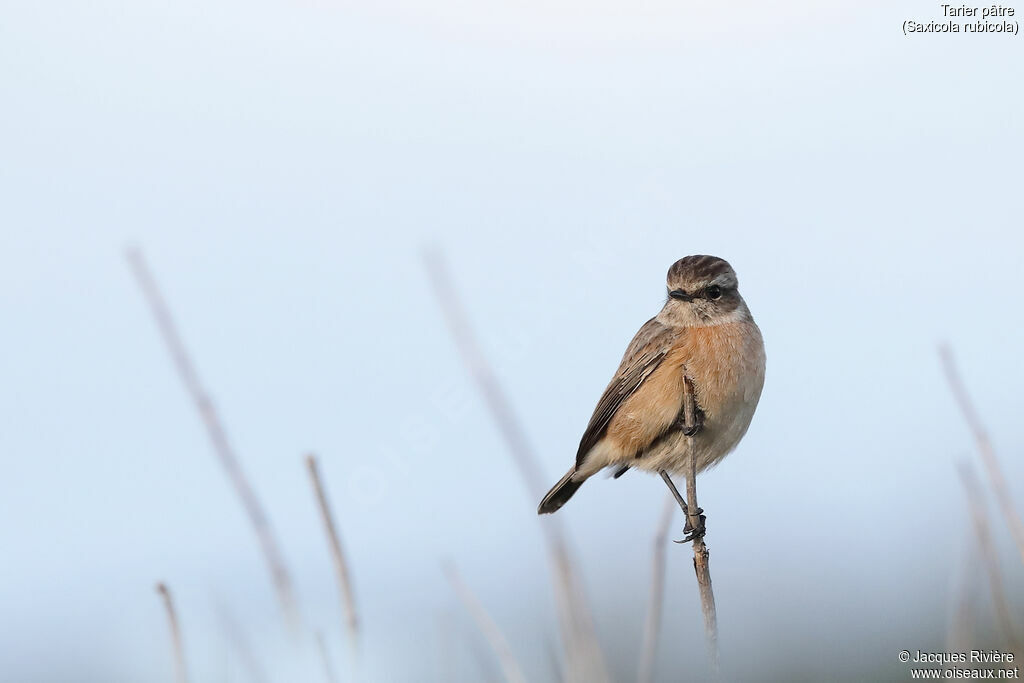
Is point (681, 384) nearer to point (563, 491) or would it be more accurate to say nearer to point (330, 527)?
point (563, 491)

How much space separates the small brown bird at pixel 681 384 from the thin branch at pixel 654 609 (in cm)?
189

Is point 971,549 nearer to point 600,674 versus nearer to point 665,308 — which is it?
point 600,674

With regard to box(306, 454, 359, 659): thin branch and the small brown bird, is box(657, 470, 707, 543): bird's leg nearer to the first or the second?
the small brown bird

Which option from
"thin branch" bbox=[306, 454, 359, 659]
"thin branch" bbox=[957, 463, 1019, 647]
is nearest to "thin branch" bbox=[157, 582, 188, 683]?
"thin branch" bbox=[306, 454, 359, 659]

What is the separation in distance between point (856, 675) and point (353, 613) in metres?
5.62

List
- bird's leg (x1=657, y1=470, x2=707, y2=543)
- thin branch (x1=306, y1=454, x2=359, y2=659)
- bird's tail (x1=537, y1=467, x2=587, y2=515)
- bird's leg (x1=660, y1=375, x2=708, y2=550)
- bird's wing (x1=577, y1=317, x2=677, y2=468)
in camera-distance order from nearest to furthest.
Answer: thin branch (x1=306, y1=454, x2=359, y2=659) < bird's leg (x1=660, y1=375, x2=708, y2=550) < bird's leg (x1=657, y1=470, x2=707, y2=543) < bird's wing (x1=577, y1=317, x2=677, y2=468) < bird's tail (x1=537, y1=467, x2=587, y2=515)

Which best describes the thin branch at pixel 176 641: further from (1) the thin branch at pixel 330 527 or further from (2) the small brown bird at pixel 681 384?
(2) the small brown bird at pixel 681 384

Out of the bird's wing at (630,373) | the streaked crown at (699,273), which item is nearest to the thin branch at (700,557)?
the bird's wing at (630,373)

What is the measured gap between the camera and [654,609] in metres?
3.83

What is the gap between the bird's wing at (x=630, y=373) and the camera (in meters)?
6.50

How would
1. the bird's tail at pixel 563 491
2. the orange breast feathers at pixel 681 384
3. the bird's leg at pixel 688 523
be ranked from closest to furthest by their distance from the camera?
the bird's leg at pixel 688 523 → the orange breast feathers at pixel 681 384 → the bird's tail at pixel 563 491

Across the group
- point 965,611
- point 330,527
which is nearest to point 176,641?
point 330,527

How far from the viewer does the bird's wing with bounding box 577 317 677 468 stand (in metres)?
6.50

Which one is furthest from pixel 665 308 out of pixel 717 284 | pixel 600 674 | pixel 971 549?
pixel 600 674
